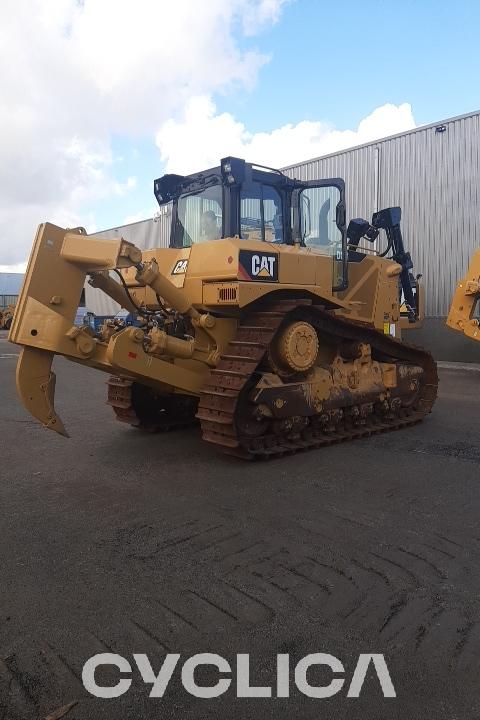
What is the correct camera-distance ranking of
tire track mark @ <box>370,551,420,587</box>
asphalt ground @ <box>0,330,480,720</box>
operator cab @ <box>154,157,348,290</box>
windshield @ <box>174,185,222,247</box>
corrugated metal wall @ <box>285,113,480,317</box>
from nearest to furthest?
asphalt ground @ <box>0,330,480,720</box>
tire track mark @ <box>370,551,420,587</box>
operator cab @ <box>154,157,348,290</box>
windshield @ <box>174,185,222,247</box>
corrugated metal wall @ <box>285,113,480,317</box>

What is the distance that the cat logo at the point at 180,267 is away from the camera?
647cm

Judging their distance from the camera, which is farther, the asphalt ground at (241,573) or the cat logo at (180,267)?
the cat logo at (180,267)

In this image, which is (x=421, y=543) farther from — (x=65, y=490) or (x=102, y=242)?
(x=102, y=242)

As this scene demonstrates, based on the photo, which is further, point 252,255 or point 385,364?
point 385,364

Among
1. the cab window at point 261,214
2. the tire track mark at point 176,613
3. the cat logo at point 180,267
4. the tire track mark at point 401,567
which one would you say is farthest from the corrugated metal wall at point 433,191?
the tire track mark at point 176,613

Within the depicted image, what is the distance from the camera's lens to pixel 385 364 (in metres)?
7.53

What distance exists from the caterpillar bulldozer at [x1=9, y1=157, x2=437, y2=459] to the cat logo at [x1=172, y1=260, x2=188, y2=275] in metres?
0.04

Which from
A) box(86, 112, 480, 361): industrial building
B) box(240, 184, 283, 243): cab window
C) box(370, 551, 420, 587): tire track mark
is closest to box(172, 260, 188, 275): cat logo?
box(240, 184, 283, 243): cab window

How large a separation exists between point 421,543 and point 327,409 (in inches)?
110

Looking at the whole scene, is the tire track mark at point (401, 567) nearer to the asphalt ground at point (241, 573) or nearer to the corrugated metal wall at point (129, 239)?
the asphalt ground at point (241, 573)

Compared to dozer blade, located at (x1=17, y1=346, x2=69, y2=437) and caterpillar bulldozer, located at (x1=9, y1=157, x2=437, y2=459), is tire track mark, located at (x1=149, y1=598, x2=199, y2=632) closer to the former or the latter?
caterpillar bulldozer, located at (x1=9, y1=157, x2=437, y2=459)

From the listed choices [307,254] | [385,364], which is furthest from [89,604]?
[385,364]

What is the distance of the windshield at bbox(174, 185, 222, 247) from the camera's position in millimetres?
6875

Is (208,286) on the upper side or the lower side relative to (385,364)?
upper
